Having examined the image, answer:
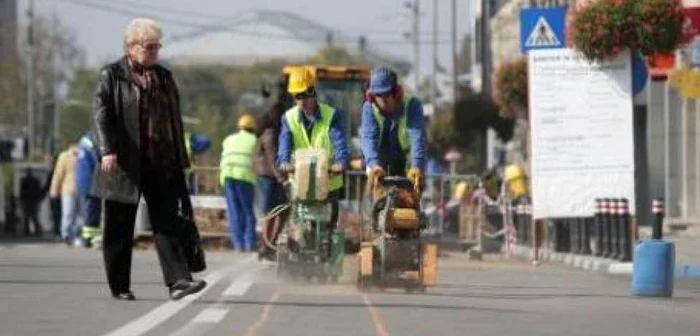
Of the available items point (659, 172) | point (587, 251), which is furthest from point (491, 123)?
point (587, 251)

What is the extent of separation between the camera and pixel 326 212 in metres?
17.0

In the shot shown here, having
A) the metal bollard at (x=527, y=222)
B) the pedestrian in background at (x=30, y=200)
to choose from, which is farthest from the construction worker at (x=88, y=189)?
the pedestrian in background at (x=30, y=200)

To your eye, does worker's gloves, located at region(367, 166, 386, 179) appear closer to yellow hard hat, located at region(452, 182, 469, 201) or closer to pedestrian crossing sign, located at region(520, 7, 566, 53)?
pedestrian crossing sign, located at region(520, 7, 566, 53)

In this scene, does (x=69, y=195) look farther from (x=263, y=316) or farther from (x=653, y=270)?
(x=263, y=316)

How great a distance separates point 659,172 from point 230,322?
3019 cm

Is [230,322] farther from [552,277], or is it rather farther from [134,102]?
[552,277]

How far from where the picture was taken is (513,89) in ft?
114

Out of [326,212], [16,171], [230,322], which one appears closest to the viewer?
[230,322]

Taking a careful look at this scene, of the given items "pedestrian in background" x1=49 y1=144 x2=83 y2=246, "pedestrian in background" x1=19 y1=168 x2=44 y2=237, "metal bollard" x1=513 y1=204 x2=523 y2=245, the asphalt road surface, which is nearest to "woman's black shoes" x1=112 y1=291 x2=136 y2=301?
the asphalt road surface

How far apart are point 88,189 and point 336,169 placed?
12061mm

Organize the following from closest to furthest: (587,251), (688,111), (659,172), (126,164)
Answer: (126,164) < (587,251) < (688,111) < (659,172)

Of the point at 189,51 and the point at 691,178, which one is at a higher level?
the point at 189,51

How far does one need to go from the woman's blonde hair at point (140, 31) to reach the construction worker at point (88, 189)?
1305cm

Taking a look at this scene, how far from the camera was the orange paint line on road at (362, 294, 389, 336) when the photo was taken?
11.8m
